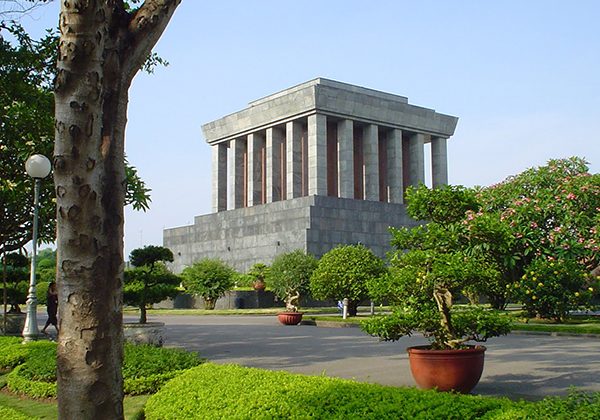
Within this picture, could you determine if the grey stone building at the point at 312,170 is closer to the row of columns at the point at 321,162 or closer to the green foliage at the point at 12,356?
the row of columns at the point at 321,162

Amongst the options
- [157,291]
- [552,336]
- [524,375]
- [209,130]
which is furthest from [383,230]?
[524,375]

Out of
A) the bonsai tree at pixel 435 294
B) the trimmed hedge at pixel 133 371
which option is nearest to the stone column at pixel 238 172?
the trimmed hedge at pixel 133 371

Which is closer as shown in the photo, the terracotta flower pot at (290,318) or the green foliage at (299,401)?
the green foliage at (299,401)

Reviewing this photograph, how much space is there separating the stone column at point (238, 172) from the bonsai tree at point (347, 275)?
33.4 m

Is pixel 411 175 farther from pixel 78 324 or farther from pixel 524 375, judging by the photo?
pixel 78 324

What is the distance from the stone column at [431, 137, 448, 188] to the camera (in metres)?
61.5

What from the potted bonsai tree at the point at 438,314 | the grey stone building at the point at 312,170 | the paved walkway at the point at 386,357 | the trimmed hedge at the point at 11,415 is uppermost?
the grey stone building at the point at 312,170

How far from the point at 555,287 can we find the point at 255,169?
40.0 metres

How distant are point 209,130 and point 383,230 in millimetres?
23313

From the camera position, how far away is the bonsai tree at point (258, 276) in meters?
43.5

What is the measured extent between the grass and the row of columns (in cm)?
4249

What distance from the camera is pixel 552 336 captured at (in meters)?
19.4

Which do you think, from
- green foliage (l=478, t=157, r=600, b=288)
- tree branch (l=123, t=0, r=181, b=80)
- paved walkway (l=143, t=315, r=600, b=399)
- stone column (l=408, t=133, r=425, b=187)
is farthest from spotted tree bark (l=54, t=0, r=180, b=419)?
stone column (l=408, t=133, r=425, b=187)

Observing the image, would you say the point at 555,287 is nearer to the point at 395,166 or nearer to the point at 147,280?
the point at 147,280
